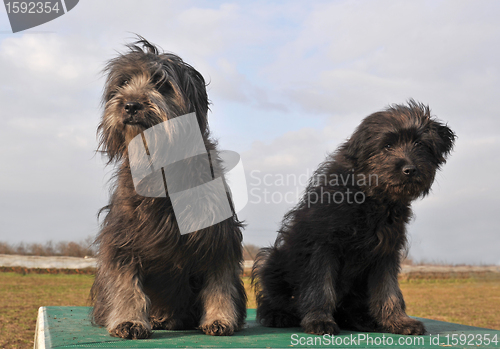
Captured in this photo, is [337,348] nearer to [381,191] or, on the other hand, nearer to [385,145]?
[381,191]

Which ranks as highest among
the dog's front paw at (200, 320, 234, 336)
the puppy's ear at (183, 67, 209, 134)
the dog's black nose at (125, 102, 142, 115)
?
the puppy's ear at (183, 67, 209, 134)

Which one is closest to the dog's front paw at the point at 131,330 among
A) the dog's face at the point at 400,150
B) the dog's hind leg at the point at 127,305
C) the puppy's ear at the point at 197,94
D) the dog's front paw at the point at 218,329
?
the dog's hind leg at the point at 127,305

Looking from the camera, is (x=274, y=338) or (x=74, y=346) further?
(x=274, y=338)

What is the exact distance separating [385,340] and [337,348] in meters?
0.59

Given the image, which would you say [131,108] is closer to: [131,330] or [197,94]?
[197,94]

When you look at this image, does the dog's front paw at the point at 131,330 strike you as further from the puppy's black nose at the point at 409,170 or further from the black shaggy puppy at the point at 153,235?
the puppy's black nose at the point at 409,170

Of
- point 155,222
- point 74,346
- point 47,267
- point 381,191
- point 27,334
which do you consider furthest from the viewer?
point 47,267

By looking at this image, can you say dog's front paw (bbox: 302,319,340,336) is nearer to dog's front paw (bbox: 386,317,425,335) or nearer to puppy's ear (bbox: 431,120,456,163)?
dog's front paw (bbox: 386,317,425,335)

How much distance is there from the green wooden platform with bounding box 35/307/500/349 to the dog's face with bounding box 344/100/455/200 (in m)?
1.14

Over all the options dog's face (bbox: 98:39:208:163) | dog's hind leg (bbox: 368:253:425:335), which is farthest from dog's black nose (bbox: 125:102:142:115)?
dog's hind leg (bbox: 368:253:425:335)

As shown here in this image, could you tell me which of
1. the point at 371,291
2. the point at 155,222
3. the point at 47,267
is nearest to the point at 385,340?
the point at 371,291

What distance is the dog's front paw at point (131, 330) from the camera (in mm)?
2973

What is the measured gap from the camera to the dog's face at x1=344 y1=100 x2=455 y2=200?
3.30 metres

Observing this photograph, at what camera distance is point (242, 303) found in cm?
354
